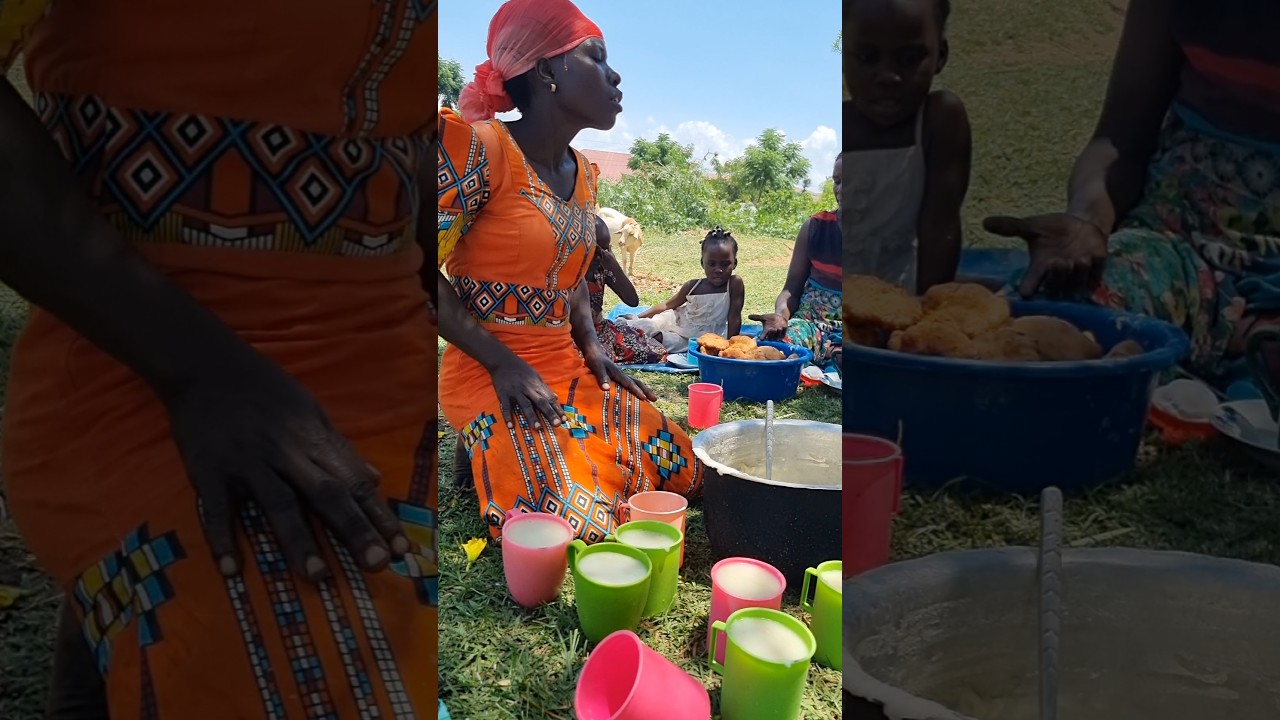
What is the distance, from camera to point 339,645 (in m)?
0.65

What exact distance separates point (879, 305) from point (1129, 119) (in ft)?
0.92

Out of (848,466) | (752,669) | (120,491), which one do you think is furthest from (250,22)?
(752,669)

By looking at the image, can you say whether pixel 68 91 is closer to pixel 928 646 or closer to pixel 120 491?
pixel 120 491

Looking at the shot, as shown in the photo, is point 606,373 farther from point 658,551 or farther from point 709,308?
point 709,308

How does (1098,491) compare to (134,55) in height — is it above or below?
below

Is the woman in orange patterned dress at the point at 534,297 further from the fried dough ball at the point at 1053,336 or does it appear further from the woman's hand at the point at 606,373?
the fried dough ball at the point at 1053,336

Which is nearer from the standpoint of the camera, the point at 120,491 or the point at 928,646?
the point at 120,491

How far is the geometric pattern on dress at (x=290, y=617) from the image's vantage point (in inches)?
24.9

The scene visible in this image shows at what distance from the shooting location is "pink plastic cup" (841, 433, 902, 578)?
0.78 meters

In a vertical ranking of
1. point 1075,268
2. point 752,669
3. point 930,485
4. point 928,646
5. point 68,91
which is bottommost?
point 752,669

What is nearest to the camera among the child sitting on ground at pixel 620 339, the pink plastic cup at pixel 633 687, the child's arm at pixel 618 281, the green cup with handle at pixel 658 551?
the pink plastic cup at pixel 633 687

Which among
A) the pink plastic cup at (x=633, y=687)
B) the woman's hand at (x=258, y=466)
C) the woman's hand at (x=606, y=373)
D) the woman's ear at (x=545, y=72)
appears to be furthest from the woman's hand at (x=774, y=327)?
the woman's hand at (x=258, y=466)

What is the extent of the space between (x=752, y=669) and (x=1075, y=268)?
908mm

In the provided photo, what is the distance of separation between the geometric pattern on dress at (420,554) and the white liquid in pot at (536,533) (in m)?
1.02
